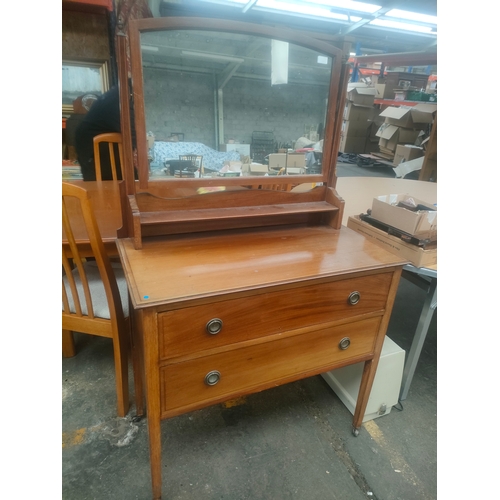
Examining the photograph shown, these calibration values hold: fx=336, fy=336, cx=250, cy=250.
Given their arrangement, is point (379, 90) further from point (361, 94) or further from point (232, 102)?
point (232, 102)

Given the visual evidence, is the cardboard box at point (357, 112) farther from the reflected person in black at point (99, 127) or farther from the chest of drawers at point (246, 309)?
the chest of drawers at point (246, 309)

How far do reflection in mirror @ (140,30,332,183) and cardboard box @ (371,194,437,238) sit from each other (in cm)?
47

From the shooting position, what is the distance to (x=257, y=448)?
145cm

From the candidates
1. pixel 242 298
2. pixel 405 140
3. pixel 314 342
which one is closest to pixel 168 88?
pixel 242 298

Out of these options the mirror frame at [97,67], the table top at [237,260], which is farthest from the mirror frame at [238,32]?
the mirror frame at [97,67]

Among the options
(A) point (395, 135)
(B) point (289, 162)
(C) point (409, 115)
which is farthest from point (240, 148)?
(A) point (395, 135)

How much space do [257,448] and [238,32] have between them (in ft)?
5.21

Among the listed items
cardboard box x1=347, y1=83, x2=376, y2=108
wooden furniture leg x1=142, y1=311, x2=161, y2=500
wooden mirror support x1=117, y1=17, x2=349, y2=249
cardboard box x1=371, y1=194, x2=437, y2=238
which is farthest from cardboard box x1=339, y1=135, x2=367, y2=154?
wooden furniture leg x1=142, y1=311, x2=161, y2=500

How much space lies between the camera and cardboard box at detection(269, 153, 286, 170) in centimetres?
122

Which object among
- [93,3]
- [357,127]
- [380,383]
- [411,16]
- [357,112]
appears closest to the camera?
[380,383]

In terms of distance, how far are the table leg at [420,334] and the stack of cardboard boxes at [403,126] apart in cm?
400

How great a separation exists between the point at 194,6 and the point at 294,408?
4485 mm

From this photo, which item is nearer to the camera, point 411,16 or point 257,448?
point 257,448

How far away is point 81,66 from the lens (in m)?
2.98
